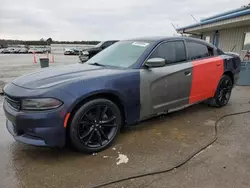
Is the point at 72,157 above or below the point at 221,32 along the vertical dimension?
below

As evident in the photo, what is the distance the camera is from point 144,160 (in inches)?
115

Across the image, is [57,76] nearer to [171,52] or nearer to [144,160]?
[144,160]

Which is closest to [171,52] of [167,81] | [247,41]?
[167,81]

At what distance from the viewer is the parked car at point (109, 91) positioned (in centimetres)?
270

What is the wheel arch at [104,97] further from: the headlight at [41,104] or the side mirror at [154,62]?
the side mirror at [154,62]

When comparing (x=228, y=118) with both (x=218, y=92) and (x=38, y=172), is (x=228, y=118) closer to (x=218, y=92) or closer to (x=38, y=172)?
(x=218, y=92)

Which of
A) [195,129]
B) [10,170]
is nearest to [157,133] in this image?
[195,129]

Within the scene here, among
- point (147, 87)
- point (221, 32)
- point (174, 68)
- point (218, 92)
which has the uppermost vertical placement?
point (221, 32)

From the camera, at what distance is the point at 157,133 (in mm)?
3785

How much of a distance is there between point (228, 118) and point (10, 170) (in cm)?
395

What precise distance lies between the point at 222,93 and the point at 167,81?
2.04m

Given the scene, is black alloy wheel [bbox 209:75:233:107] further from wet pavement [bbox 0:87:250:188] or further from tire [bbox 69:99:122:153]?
tire [bbox 69:99:122:153]

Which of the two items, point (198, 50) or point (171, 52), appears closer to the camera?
point (171, 52)

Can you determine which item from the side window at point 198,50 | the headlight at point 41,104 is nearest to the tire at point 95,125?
the headlight at point 41,104
